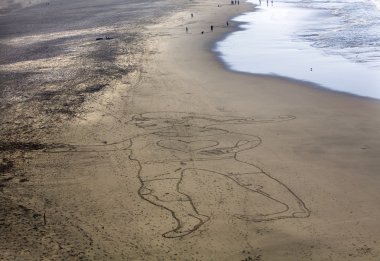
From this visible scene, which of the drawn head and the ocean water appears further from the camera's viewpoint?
the ocean water

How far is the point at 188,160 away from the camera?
902 cm

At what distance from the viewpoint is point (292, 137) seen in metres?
10.3

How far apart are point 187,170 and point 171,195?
3.51 ft

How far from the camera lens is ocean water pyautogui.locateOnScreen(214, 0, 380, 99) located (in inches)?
631

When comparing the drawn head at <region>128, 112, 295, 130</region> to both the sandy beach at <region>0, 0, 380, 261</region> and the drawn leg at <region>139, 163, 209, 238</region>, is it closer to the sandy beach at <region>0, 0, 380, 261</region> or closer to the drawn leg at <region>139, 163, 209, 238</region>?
the sandy beach at <region>0, 0, 380, 261</region>

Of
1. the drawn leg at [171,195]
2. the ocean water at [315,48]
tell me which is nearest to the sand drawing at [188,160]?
the drawn leg at [171,195]

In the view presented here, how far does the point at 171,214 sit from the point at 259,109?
20.1 feet

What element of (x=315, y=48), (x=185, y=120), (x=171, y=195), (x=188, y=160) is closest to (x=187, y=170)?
(x=188, y=160)

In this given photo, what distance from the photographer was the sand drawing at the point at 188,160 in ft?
23.3

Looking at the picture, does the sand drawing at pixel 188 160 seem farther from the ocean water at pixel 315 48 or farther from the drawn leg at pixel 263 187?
the ocean water at pixel 315 48

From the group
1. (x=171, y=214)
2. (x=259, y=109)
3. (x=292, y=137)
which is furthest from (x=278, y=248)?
(x=259, y=109)

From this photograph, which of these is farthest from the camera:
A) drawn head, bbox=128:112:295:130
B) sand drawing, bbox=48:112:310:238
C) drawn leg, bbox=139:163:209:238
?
drawn head, bbox=128:112:295:130

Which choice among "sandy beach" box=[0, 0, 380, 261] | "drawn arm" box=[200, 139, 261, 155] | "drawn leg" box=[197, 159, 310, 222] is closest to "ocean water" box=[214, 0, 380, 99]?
"sandy beach" box=[0, 0, 380, 261]

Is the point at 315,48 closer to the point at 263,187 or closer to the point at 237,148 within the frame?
the point at 237,148
